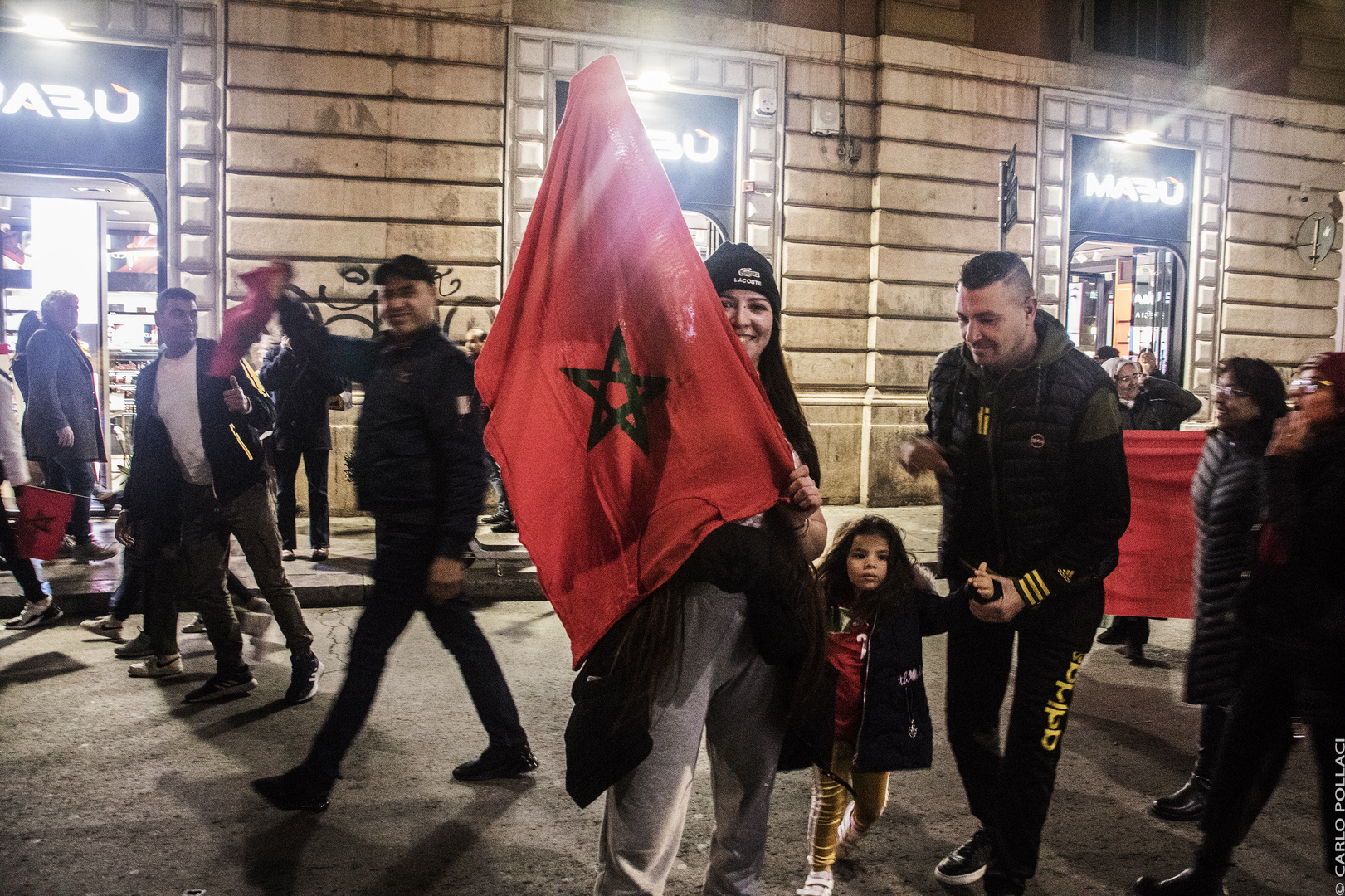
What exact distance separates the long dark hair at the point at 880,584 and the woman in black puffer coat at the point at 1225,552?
4.59 ft

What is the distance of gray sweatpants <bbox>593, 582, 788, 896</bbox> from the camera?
5.93 feet

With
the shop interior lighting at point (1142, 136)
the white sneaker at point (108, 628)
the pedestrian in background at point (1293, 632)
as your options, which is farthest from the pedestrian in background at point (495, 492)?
the shop interior lighting at point (1142, 136)

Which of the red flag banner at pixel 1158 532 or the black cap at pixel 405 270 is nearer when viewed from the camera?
the black cap at pixel 405 270

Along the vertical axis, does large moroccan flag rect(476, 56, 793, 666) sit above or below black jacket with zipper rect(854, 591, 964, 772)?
above

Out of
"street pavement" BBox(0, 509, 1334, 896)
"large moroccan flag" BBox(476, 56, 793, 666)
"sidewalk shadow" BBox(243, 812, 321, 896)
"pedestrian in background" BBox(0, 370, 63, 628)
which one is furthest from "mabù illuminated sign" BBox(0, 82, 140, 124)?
"large moroccan flag" BBox(476, 56, 793, 666)

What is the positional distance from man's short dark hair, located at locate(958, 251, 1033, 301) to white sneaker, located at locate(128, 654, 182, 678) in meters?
4.53

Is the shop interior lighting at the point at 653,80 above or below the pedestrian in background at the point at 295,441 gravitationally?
above

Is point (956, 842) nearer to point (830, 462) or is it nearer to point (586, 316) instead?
point (586, 316)

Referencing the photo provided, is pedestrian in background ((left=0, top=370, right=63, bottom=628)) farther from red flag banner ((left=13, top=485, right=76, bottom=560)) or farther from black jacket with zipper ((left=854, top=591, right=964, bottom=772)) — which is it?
black jacket with zipper ((left=854, top=591, right=964, bottom=772))

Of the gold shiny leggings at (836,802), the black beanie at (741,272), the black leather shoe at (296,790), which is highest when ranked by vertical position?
the black beanie at (741,272)

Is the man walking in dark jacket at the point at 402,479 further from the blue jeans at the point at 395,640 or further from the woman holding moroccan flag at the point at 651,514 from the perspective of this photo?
the woman holding moroccan flag at the point at 651,514

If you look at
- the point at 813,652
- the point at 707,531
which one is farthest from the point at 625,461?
the point at 813,652

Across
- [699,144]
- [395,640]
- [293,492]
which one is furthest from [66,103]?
[395,640]

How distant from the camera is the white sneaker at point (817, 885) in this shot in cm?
294
